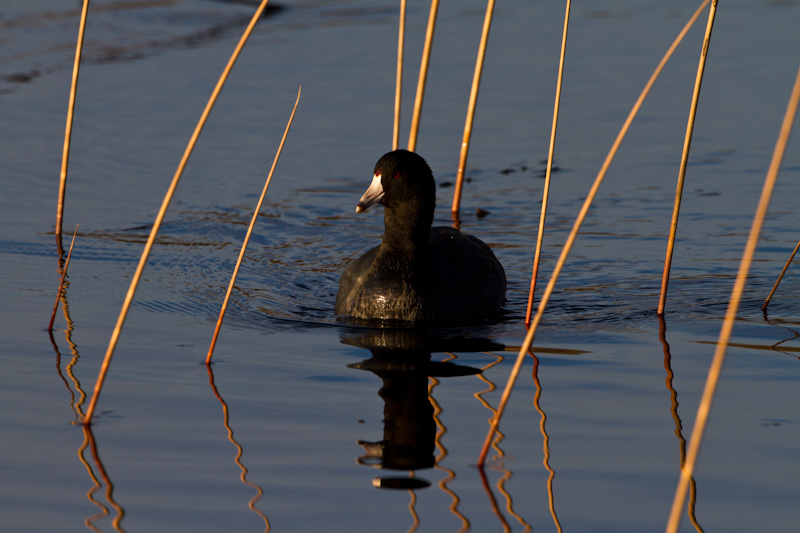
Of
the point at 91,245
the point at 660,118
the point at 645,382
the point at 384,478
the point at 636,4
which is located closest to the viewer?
the point at 384,478

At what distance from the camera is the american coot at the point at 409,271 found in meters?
6.80

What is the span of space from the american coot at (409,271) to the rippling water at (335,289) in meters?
0.25

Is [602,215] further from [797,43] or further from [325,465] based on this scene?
[797,43]

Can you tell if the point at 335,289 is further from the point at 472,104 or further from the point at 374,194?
the point at 472,104

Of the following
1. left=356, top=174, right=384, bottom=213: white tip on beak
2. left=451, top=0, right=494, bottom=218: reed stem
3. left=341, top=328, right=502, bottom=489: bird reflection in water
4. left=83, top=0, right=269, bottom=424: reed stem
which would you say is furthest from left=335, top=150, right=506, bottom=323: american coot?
left=83, top=0, right=269, bottom=424: reed stem

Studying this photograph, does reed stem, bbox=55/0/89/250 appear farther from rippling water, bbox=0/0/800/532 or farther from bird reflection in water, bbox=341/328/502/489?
bird reflection in water, bbox=341/328/502/489

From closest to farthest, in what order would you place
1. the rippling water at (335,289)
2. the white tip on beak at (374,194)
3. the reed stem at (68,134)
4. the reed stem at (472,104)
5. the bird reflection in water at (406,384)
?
the rippling water at (335,289) → the bird reflection in water at (406,384) → the white tip on beak at (374,194) → the reed stem at (68,134) → the reed stem at (472,104)

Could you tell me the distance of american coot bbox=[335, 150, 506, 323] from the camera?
22.3 feet

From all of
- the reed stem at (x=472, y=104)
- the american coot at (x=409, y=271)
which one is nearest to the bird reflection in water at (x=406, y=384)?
the american coot at (x=409, y=271)

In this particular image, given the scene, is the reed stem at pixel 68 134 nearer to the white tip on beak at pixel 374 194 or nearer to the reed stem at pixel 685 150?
the white tip on beak at pixel 374 194

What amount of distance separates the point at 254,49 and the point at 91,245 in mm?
7639

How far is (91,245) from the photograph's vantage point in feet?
28.0

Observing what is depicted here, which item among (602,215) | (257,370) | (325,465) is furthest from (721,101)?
(325,465)

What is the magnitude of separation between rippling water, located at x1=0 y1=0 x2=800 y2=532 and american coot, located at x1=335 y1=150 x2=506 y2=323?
253 millimetres
